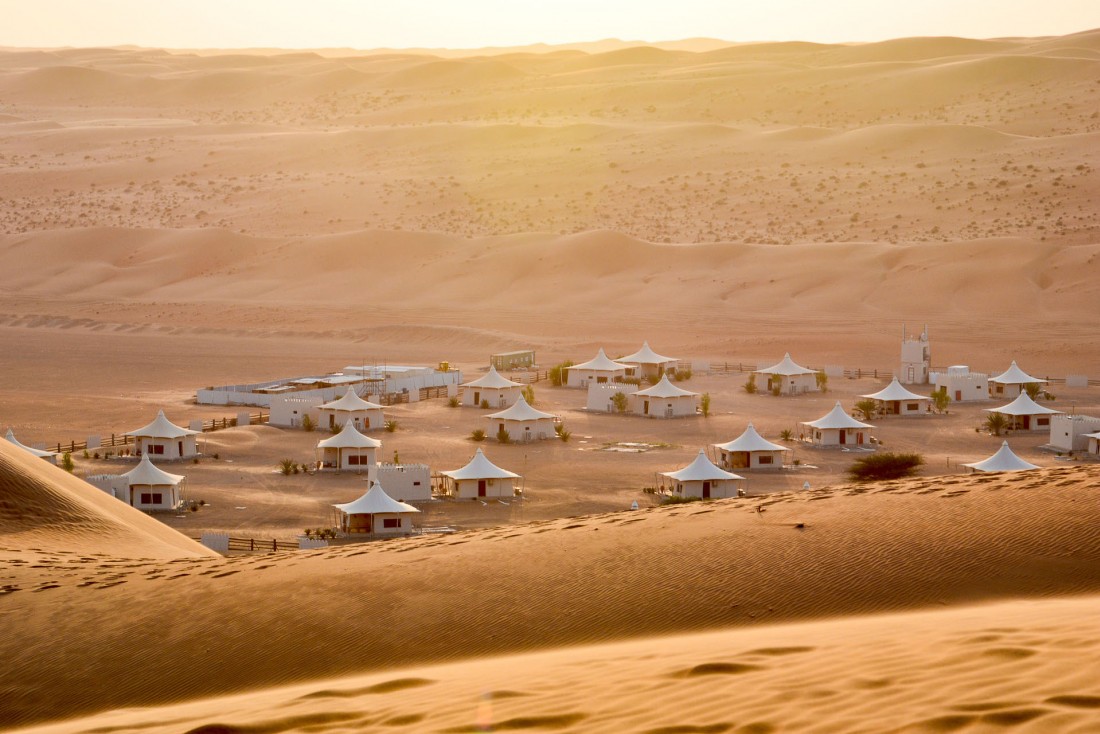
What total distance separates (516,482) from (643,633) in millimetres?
22455

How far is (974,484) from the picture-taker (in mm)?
18922

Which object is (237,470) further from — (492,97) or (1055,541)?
(492,97)

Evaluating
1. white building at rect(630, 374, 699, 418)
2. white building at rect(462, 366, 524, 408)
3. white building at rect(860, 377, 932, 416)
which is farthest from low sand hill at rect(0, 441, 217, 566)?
white building at rect(860, 377, 932, 416)

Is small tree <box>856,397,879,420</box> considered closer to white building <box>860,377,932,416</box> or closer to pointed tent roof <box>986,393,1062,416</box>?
white building <box>860,377,932,416</box>

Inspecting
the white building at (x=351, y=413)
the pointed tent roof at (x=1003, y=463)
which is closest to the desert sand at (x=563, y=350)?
the white building at (x=351, y=413)

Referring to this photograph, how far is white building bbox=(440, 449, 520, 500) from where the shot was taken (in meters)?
33.6

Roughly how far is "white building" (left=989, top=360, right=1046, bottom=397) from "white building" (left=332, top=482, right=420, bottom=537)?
31.6 m

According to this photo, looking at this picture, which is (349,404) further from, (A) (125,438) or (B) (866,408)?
(B) (866,408)

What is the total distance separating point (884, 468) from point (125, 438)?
73.4 feet

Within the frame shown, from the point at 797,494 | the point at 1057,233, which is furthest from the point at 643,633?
the point at 1057,233

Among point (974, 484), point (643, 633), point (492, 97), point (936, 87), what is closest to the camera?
point (643, 633)

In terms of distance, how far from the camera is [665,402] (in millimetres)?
50125

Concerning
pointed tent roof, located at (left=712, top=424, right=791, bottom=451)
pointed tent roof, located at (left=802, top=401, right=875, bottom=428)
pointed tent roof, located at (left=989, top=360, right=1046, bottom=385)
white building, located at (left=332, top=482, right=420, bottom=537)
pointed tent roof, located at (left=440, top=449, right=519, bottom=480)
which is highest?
pointed tent roof, located at (left=989, top=360, right=1046, bottom=385)

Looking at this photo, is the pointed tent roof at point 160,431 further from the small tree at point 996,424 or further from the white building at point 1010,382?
the white building at point 1010,382
